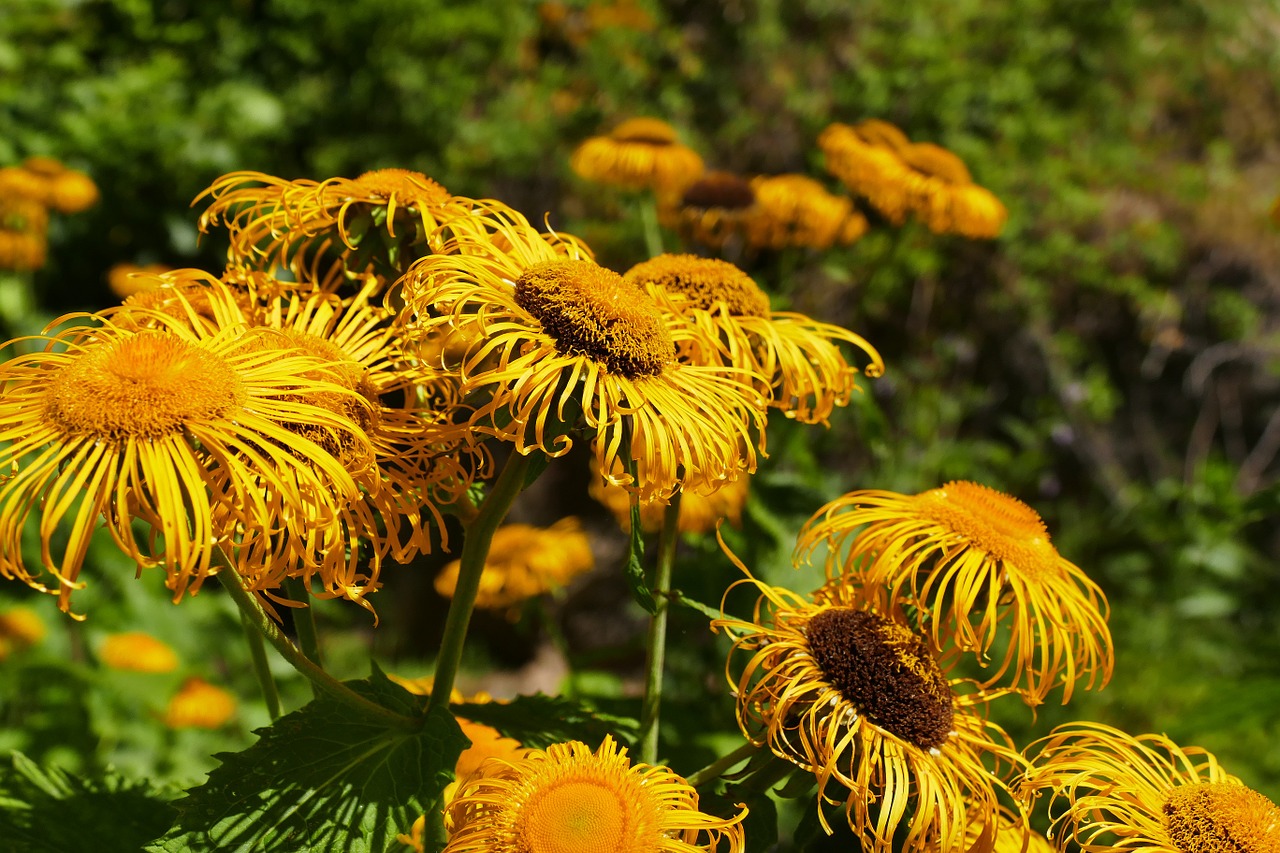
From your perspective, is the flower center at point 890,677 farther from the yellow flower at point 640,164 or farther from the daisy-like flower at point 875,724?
the yellow flower at point 640,164

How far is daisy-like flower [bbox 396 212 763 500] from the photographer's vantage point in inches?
34.2

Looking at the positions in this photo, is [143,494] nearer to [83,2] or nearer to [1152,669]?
[1152,669]

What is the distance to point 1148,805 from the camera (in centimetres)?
96

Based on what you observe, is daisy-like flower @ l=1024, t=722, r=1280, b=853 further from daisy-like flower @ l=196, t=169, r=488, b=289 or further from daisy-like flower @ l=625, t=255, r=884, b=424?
daisy-like flower @ l=196, t=169, r=488, b=289

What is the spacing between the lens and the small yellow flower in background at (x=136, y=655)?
2.41 meters

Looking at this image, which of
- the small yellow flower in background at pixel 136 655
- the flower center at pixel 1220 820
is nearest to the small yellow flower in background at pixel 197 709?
the small yellow flower in background at pixel 136 655

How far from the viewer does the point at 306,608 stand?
3.18 ft

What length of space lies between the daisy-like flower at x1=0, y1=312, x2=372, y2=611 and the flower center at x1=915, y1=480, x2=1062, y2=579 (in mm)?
597

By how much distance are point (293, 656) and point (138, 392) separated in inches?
10.2

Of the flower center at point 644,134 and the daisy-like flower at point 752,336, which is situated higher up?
the flower center at point 644,134

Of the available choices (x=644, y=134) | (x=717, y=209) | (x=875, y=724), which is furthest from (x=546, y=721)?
(x=644, y=134)

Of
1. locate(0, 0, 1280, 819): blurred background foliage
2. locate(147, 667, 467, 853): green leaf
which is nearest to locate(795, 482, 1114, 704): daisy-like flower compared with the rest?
locate(147, 667, 467, 853): green leaf

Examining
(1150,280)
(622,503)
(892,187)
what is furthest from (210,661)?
(1150,280)

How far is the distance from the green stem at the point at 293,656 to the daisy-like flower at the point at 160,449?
34mm
